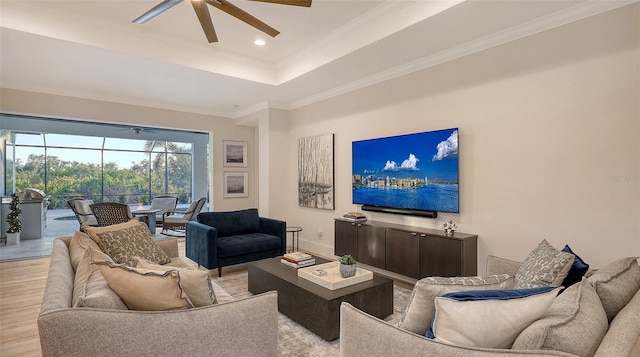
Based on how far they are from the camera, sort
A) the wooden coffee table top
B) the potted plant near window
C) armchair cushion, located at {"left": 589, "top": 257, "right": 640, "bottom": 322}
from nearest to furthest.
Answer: armchair cushion, located at {"left": 589, "top": 257, "right": 640, "bottom": 322}, the wooden coffee table top, the potted plant near window

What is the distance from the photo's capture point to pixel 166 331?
136 centimetres

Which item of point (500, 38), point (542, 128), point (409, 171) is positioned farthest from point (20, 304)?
point (500, 38)

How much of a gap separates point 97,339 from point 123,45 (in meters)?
3.50

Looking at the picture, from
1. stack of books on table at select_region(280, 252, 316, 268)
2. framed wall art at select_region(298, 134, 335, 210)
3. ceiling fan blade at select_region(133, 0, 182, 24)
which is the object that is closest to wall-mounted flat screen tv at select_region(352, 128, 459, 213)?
framed wall art at select_region(298, 134, 335, 210)

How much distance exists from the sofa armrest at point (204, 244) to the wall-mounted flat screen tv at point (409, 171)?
2.04 metres

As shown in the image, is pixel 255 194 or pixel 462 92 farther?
pixel 255 194

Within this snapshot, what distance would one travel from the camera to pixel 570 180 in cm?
282

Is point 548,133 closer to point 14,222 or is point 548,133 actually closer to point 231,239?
point 231,239

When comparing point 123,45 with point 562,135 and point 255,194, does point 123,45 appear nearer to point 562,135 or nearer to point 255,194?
Result: point 255,194

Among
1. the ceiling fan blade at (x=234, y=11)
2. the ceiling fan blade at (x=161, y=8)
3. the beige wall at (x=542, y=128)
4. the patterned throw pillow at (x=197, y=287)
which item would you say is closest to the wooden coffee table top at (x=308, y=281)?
the patterned throw pillow at (x=197, y=287)

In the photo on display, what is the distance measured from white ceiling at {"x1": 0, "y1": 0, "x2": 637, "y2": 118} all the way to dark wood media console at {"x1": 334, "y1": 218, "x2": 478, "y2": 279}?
1979mm

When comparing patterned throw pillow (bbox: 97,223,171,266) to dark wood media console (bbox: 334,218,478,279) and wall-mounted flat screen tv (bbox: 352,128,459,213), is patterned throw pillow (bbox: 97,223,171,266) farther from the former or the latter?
wall-mounted flat screen tv (bbox: 352,128,459,213)

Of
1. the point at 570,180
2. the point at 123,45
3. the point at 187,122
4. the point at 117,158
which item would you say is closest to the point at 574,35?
the point at 570,180

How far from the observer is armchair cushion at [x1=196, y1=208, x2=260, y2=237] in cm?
461
